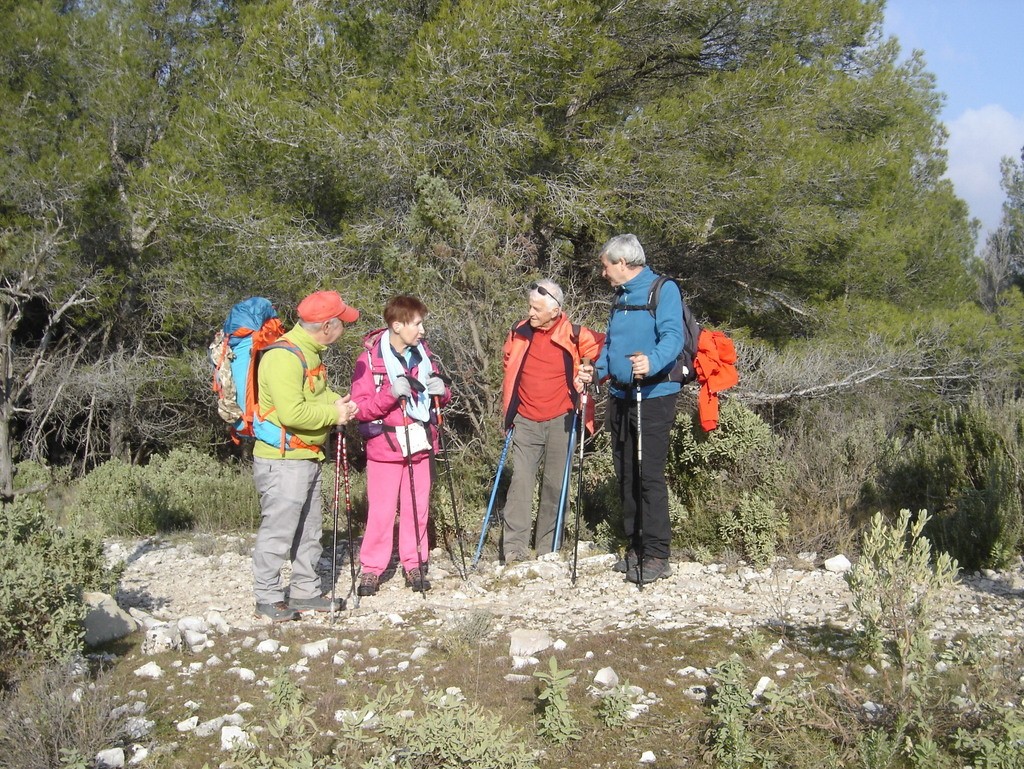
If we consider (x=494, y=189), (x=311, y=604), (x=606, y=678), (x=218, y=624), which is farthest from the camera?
(x=494, y=189)

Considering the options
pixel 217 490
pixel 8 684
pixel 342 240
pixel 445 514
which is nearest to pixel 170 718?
pixel 8 684

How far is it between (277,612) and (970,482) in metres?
4.77

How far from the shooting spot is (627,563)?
19.1 ft

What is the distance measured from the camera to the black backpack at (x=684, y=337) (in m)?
5.49

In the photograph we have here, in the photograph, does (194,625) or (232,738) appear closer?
(232,738)

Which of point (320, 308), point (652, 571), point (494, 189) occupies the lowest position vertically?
point (652, 571)

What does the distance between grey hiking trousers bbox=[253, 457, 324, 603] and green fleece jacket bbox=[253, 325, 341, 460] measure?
8 centimetres

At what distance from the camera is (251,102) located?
31.6ft

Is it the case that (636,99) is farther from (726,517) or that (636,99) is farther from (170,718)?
(170,718)

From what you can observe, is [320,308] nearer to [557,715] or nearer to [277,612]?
[277,612]

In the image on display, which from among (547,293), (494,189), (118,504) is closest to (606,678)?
(547,293)

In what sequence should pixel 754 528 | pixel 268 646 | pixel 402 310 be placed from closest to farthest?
pixel 268 646 < pixel 402 310 < pixel 754 528

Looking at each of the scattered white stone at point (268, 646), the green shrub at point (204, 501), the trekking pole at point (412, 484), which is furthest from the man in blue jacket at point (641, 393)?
the green shrub at point (204, 501)

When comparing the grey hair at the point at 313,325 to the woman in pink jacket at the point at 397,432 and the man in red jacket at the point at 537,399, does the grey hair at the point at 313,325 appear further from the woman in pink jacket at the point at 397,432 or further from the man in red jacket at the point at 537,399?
the man in red jacket at the point at 537,399
